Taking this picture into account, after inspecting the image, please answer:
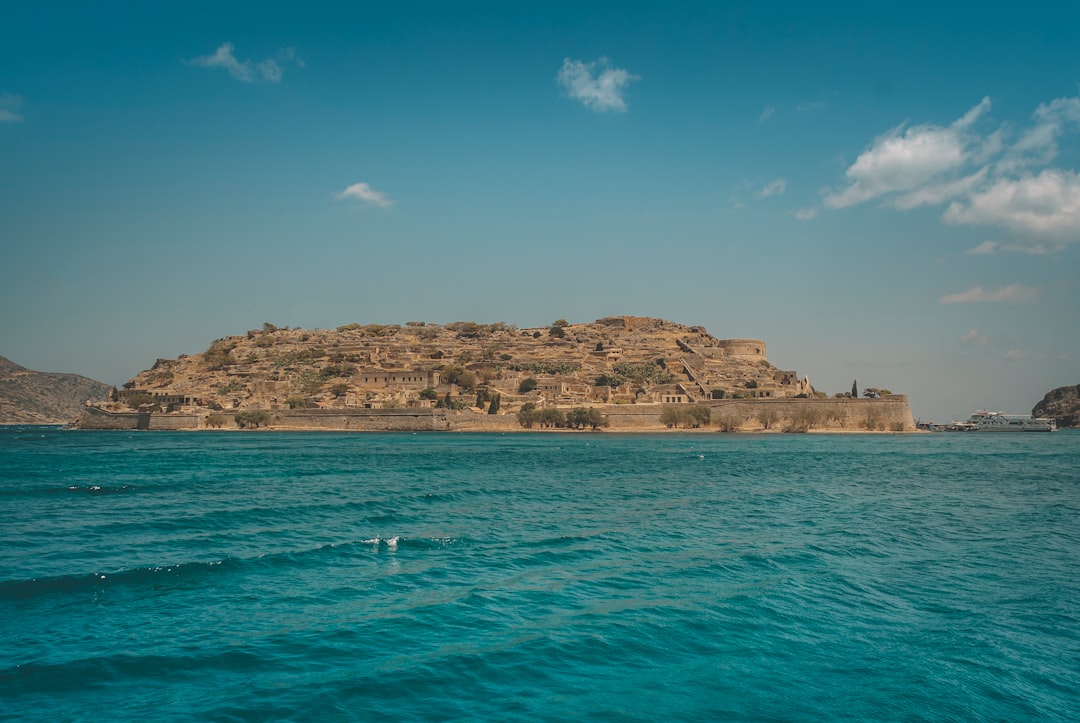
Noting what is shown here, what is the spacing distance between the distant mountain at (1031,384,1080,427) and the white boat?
15.8 metres

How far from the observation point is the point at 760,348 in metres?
111

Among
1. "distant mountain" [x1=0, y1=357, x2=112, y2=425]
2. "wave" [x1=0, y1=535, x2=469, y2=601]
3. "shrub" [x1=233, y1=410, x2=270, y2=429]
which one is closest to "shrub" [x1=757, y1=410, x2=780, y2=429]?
"shrub" [x1=233, y1=410, x2=270, y2=429]

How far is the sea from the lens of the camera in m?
7.83

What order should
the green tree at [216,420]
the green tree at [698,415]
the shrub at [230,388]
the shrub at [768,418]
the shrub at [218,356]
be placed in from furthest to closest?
the shrub at [218,356]
the shrub at [230,388]
the green tree at [216,420]
the shrub at [768,418]
the green tree at [698,415]

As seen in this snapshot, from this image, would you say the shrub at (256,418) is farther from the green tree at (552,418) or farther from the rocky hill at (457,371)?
the green tree at (552,418)

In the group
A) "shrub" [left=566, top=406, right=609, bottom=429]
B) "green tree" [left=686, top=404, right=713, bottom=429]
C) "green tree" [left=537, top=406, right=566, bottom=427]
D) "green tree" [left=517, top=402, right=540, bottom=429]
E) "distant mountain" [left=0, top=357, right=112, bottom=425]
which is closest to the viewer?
"shrub" [left=566, top=406, right=609, bottom=429]

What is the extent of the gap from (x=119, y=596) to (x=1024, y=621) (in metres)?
13.1

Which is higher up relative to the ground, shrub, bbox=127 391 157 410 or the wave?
shrub, bbox=127 391 157 410

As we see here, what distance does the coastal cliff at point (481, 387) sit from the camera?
80.4 meters

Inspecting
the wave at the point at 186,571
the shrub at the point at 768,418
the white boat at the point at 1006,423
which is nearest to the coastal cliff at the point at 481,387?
the shrub at the point at 768,418

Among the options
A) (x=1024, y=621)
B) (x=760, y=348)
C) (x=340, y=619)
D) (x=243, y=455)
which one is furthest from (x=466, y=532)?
(x=760, y=348)

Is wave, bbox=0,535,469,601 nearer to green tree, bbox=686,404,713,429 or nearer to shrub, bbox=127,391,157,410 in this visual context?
green tree, bbox=686,404,713,429

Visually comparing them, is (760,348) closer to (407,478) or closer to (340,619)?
(407,478)

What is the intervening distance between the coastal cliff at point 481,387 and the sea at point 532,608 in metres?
56.5
